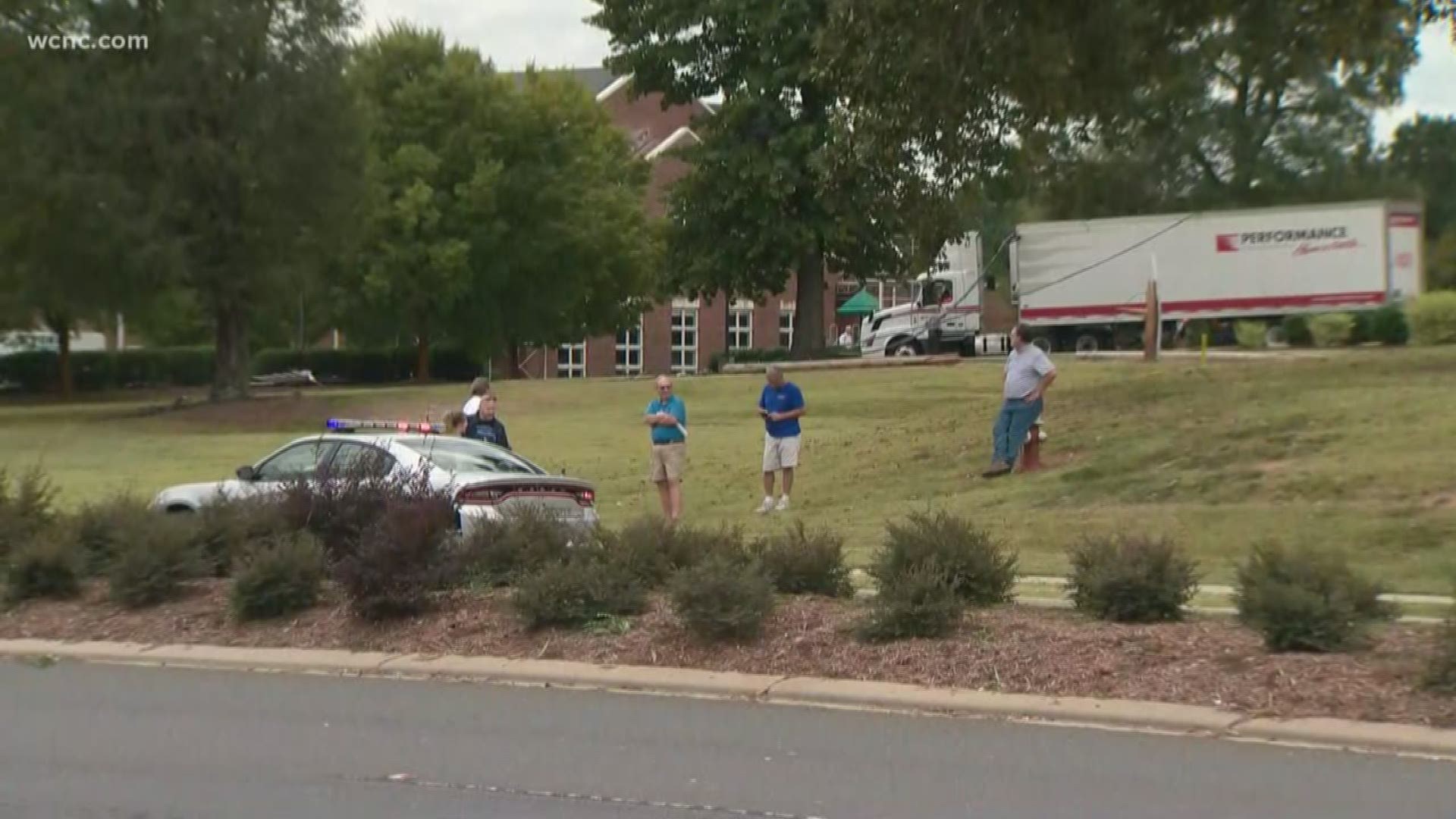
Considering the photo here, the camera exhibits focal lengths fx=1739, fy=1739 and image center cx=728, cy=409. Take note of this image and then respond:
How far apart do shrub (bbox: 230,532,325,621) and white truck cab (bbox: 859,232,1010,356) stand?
4333 centimetres

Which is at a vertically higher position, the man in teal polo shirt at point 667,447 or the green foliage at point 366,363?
the green foliage at point 366,363

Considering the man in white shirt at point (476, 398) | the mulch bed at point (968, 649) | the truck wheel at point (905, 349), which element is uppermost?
the truck wheel at point (905, 349)

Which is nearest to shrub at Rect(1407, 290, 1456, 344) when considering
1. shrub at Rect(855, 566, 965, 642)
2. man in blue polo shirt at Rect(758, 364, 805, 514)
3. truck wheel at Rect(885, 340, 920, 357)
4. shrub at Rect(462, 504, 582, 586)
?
man in blue polo shirt at Rect(758, 364, 805, 514)

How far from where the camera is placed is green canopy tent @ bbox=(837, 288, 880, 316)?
75.2 metres

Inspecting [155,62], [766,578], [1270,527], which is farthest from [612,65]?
[766,578]

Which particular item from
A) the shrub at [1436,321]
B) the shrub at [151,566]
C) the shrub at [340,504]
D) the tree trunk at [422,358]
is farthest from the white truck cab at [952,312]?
the shrub at [151,566]

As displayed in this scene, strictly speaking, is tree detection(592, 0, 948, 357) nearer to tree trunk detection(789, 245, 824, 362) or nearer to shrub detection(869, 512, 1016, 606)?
tree trunk detection(789, 245, 824, 362)

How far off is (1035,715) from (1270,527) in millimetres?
7044

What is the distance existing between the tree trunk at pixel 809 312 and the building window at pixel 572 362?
2800 cm

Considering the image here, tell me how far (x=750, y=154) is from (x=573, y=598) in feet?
124

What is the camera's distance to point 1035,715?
28.7 feet

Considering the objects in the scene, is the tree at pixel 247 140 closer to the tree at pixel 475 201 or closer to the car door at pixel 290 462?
the tree at pixel 475 201

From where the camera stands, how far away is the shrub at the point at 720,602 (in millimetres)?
10086

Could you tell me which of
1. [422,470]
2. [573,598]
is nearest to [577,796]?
[573,598]
